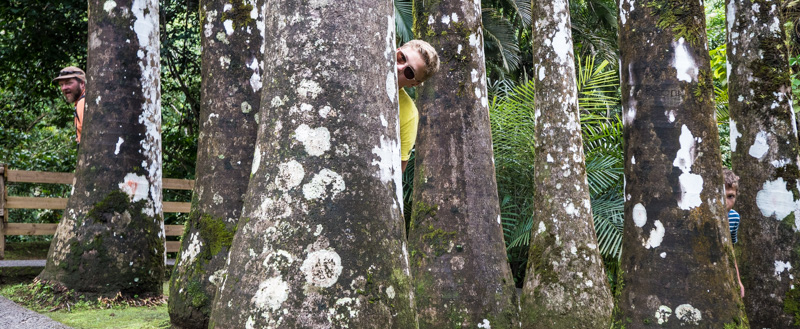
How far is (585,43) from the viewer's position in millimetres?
14938

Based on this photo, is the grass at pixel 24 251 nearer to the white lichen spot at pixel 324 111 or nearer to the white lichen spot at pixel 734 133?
the white lichen spot at pixel 324 111

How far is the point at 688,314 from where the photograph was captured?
3002mm

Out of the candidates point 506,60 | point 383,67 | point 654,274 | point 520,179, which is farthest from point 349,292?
point 506,60

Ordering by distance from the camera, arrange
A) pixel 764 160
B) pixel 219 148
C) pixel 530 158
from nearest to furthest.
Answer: pixel 219 148 → pixel 764 160 → pixel 530 158

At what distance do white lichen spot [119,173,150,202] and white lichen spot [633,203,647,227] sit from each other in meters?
4.40

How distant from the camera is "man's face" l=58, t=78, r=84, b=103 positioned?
6785mm

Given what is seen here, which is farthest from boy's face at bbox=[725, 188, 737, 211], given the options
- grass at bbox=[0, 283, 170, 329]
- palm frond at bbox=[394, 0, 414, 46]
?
palm frond at bbox=[394, 0, 414, 46]

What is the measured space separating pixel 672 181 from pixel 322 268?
6.48ft

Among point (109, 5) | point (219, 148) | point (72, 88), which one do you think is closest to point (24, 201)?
point (72, 88)

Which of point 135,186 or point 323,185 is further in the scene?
point 135,186

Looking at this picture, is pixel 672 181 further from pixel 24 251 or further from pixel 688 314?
pixel 24 251

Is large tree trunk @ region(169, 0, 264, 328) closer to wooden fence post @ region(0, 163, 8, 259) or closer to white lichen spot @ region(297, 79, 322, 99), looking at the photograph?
white lichen spot @ region(297, 79, 322, 99)

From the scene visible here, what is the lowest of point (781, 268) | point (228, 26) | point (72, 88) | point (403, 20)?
point (781, 268)

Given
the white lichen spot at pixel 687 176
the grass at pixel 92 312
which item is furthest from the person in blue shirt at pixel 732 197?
the grass at pixel 92 312
